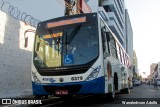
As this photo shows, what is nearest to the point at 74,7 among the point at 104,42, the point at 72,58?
the point at 104,42

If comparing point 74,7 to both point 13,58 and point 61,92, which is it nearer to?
point 13,58

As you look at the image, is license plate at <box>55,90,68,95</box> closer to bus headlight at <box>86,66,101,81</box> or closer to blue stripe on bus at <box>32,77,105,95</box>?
blue stripe on bus at <box>32,77,105,95</box>

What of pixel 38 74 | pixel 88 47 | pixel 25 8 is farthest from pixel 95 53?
pixel 25 8

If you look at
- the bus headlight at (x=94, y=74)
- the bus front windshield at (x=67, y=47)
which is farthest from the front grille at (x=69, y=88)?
the bus front windshield at (x=67, y=47)

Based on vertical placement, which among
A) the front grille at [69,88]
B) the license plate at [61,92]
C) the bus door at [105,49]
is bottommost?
the license plate at [61,92]

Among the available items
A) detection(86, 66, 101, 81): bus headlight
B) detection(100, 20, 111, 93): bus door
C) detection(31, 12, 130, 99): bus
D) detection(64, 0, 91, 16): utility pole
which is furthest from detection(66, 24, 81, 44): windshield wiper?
detection(64, 0, 91, 16): utility pole

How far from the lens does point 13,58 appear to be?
1488 cm

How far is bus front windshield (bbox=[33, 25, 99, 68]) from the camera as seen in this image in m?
10.7

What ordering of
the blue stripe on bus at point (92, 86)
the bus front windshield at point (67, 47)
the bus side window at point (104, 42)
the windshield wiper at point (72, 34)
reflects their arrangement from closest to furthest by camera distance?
the blue stripe on bus at point (92, 86)
the bus front windshield at point (67, 47)
the windshield wiper at point (72, 34)
the bus side window at point (104, 42)

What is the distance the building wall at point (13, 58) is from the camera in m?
13.9

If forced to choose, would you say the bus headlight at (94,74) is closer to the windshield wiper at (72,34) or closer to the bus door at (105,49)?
the bus door at (105,49)

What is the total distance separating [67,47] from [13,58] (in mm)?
4779

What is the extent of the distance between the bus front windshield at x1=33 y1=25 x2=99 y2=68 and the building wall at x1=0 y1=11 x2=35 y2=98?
2.99 metres

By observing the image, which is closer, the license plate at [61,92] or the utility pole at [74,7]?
the license plate at [61,92]
